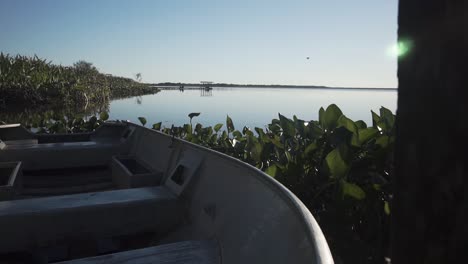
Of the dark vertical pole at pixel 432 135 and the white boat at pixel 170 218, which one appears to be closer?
the dark vertical pole at pixel 432 135

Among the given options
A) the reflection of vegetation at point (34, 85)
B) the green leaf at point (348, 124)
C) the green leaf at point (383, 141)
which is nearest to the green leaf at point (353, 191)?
the green leaf at point (383, 141)

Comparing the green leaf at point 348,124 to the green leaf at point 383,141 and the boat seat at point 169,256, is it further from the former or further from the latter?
the boat seat at point 169,256

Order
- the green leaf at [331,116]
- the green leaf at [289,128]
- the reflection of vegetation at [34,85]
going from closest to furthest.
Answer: the green leaf at [331,116], the green leaf at [289,128], the reflection of vegetation at [34,85]

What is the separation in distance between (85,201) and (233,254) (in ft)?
4.27

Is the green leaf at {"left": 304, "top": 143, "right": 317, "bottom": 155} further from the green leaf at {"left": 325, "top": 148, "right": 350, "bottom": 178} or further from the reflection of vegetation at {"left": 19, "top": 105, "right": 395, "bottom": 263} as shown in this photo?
the green leaf at {"left": 325, "top": 148, "right": 350, "bottom": 178}

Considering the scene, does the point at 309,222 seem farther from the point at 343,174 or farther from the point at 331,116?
the point at 331,116

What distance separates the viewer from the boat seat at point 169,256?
1.91 metres

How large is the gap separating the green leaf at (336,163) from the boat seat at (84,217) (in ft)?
4.13

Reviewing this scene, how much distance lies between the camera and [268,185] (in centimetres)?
197

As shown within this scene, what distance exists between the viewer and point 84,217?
97.5 inches

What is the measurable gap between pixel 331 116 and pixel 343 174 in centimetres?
91

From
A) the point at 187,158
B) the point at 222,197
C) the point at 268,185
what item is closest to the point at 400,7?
the point at 268,185

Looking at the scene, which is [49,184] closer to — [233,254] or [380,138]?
[233,254]

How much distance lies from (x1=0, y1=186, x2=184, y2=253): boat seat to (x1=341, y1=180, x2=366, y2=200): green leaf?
1315 millimetres
